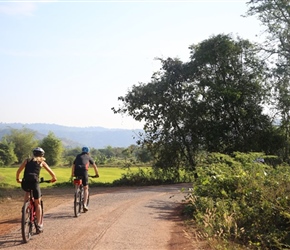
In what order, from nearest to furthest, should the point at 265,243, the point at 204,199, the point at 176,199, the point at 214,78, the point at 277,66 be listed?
the point at 265,243 < the point at 204,199 < the point at 176,199 < the point at 277,66 < the point at 214,78

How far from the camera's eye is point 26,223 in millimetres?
7746

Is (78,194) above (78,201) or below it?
above

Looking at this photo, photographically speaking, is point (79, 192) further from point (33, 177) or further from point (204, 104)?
point (204, 104)

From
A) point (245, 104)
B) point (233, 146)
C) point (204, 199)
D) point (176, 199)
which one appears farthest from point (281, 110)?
point (204, 199)

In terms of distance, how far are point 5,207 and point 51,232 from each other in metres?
5.78

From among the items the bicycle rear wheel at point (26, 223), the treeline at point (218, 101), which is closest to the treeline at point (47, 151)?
the treeline at point (218, 101)

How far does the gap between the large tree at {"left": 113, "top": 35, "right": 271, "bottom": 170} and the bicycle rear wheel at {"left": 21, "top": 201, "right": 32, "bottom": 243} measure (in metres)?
20.9

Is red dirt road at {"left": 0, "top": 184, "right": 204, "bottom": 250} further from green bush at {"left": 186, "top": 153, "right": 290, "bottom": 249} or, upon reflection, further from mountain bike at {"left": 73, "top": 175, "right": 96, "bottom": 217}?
green bush at {"left": 186, "top": 153, "right": 290, "bottom": 249}

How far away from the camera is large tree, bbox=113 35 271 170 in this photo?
27.7 meters

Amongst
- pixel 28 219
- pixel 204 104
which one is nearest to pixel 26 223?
pixel 28 219

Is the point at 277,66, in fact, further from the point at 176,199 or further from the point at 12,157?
the point at 12,157

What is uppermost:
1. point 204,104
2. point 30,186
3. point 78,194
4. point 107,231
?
point 204,104

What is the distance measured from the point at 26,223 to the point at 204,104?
71.7 feet

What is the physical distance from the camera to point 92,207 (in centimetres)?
1288
